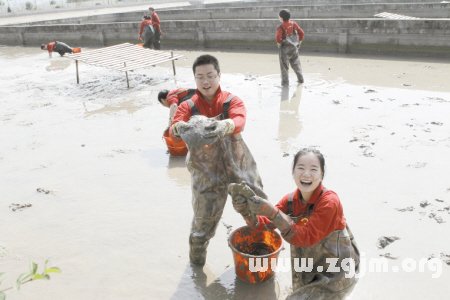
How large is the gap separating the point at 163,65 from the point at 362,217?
33.3 feet

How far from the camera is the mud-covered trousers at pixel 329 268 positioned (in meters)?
2.68

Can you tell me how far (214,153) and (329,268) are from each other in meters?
1.23

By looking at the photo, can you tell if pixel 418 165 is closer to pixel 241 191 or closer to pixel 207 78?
pixel 207 78

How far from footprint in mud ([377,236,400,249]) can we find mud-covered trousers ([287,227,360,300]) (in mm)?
1376

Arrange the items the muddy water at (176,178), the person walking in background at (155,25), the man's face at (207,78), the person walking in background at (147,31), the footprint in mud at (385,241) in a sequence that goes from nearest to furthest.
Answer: the man's face at (207,78), the muddy water at (176,178), the footprint in mud at (385,241), the person walking in background at (147,31), the person walking in background at (155,25)

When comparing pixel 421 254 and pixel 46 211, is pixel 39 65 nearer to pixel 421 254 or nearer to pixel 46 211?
pixel 46 211

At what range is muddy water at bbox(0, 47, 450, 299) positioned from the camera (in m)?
3.80

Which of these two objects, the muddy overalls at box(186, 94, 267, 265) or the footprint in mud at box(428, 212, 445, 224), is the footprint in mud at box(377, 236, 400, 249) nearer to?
the footprint in mud at box(428, 212, 445, 224)

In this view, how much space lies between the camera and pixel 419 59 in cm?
1198

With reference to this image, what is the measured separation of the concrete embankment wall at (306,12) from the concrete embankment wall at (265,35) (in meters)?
4.81

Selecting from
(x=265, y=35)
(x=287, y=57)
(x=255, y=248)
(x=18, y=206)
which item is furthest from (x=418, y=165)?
(x=265, y=35)

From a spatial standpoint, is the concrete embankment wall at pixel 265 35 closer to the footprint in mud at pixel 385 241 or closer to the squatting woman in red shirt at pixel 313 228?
the footprint in mud at pixel 385 241

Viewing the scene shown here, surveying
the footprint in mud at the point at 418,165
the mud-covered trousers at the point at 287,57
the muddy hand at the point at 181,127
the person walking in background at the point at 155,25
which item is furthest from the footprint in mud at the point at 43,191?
the person walking in background at the point at 155,25

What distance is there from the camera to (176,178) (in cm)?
577
